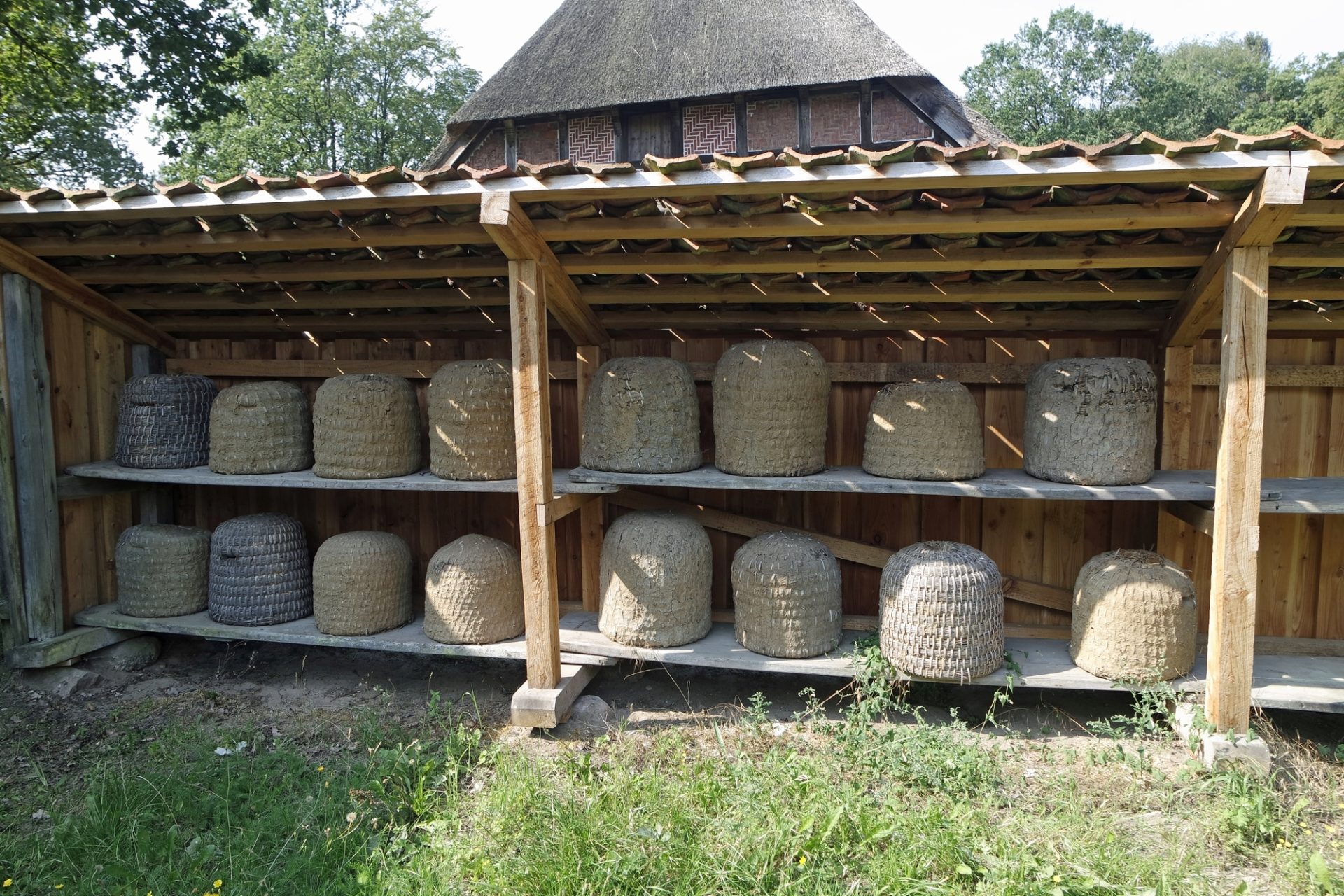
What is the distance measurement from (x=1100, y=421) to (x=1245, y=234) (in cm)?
95

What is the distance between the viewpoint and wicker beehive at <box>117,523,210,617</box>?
4770 millimetres

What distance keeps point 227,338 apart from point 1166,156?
5.40 m

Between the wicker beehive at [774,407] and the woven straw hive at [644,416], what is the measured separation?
0.71ft

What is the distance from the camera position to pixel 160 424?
4727 millimetres

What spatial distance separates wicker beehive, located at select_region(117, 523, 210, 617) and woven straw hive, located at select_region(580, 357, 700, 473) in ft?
8.73

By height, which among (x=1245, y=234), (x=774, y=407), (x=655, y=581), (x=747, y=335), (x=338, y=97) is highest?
(x=338, y=97)

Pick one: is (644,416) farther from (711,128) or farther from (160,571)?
(711,128)

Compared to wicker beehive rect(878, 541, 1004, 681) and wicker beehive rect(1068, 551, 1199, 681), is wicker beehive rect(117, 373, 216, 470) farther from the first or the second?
wicker beehive rect(1068, 551, 1199, 681)

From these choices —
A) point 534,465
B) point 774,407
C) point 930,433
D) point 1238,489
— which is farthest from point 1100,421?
point 534,465

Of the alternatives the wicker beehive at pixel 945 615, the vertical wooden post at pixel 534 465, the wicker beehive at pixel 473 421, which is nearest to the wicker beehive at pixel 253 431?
the wicker beehive at pixel 473 421

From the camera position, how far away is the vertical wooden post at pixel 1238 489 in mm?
3145

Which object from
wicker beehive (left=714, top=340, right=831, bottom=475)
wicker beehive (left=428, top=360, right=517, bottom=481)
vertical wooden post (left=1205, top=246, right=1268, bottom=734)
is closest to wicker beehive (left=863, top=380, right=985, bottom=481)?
wicker beehive (left=714, top=340, right=831, bottom=475)

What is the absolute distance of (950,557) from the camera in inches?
147

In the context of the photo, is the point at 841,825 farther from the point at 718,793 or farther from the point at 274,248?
the point at 274,248
